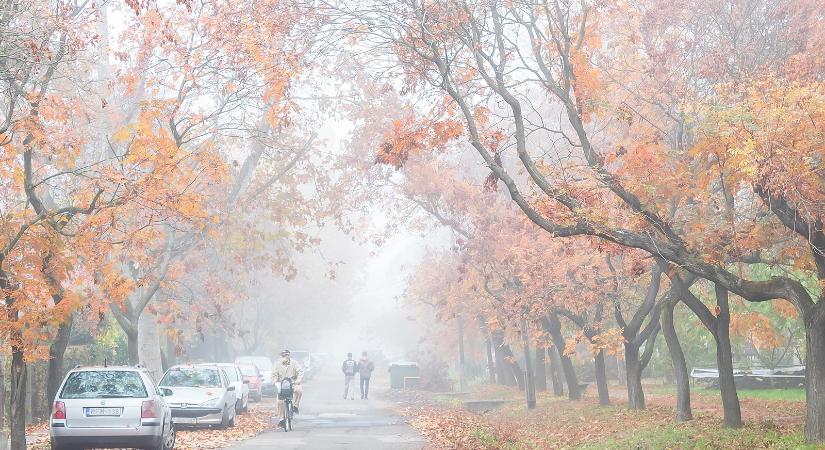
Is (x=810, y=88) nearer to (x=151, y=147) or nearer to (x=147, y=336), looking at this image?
(x=151, y=147)

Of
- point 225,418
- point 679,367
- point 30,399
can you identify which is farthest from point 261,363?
point 679,367

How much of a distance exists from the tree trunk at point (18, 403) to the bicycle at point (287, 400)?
24.4ft

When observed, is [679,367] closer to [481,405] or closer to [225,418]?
[225,418]

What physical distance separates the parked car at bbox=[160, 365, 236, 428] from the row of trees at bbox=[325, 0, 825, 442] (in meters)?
8.84

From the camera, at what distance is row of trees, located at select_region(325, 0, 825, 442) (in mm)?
13422

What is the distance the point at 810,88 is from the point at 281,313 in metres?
→ 54.7

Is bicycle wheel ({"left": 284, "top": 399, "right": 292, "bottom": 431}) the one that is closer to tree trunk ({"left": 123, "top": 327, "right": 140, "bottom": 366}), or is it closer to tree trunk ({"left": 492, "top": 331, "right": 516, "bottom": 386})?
tree trunk ({"left": 123, "top": 327, "right": 140, "bottom": 366})

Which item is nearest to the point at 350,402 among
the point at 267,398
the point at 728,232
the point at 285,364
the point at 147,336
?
the point at 267,398

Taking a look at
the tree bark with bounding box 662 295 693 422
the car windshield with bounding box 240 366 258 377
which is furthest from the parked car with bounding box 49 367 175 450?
the car windshield with bounding box 240 366 258 377

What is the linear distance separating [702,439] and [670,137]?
671 centimetres

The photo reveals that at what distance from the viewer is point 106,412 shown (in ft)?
49.2

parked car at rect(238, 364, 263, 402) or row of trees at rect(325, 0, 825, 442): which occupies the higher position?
row of trees at rect(325, 0, 825, 442)

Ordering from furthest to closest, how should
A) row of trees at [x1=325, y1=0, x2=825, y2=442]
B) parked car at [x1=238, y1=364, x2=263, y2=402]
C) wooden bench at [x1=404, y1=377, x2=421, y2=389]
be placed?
1. wooden bench at [x1=404, y1=377, x2=421, y2=389]
2. parked car at [x1=238, y1=364, x2=263, y2=402]
3. row of trees at [x1=325, y1=0, x2=825, y2=442]

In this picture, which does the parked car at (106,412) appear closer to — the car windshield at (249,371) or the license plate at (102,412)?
the license plate at (102,412)
